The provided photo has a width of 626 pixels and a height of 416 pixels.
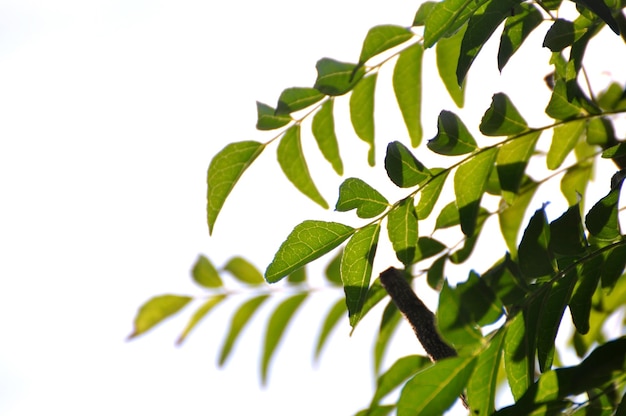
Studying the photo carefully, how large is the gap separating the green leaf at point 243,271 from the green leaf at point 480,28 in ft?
1.36

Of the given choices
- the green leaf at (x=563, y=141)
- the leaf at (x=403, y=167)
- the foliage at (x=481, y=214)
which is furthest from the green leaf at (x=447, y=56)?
the leaf at (x=403, y=167)

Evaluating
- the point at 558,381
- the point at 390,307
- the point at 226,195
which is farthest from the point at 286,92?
the point at 558,381

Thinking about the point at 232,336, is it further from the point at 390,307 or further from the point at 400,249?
the point at 400,249

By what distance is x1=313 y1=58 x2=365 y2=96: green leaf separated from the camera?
0.54 metres

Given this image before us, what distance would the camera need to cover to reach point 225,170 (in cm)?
56

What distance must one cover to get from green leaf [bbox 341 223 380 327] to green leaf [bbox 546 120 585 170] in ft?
0.60

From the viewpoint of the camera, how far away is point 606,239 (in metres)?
0.43

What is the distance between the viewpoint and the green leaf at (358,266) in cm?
44

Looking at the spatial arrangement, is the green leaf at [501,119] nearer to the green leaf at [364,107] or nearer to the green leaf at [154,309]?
the green leaf at [364,107]

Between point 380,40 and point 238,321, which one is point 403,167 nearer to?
point 380,40

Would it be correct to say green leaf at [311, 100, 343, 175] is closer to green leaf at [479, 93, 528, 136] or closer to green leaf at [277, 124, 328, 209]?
green leaf at [277, 124, 328, 209]

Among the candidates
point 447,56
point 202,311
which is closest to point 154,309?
point 202,311

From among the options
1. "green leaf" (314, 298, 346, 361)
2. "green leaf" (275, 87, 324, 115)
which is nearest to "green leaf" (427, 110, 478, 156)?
"green leaf" (275, 87, 324, 115)

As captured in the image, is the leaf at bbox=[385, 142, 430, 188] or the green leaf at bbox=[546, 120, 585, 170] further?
the green leaf at bbox=[546, 120, 585, 170]
